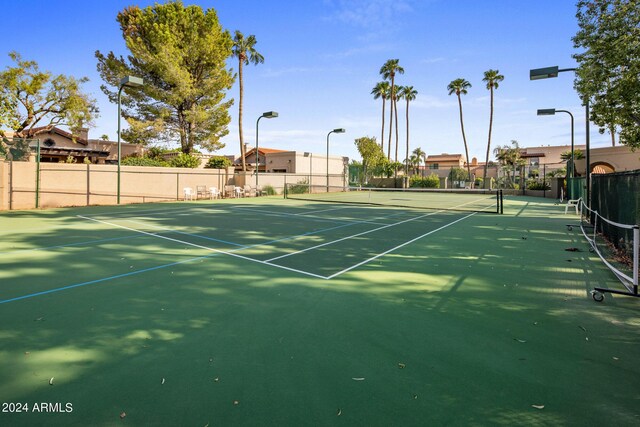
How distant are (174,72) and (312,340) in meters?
30.5

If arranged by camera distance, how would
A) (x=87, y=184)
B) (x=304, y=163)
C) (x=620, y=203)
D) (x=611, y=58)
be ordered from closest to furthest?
(x=620, y=203) → (x=611, y=58) → (x=87, y=184) → (x=304, y=163)

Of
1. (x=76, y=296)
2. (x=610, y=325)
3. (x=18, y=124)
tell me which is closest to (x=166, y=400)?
(x=76, y=296)

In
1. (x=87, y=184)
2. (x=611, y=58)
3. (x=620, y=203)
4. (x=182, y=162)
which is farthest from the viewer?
(x=182, y=162)

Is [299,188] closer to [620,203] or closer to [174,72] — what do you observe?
[174,72]

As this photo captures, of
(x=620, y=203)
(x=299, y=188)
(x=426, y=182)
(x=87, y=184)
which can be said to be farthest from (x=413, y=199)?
(x=87, y=184)

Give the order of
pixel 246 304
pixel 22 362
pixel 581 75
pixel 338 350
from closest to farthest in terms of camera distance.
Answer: pixel 22 362 < pixel 338 350 < pixel 246 304 < pixel 581 75

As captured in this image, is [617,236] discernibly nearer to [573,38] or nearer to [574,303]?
[574,303]

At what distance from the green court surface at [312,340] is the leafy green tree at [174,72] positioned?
83.0 feet

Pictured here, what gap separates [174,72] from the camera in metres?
29.2

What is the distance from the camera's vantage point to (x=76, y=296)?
5.43 meters

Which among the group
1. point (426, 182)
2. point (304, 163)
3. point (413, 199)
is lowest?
point (413, 199)

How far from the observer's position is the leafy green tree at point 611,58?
12352mm

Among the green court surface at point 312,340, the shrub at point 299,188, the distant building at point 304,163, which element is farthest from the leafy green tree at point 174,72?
the green court surface at point 312,340

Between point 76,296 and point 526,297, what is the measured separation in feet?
22.3
